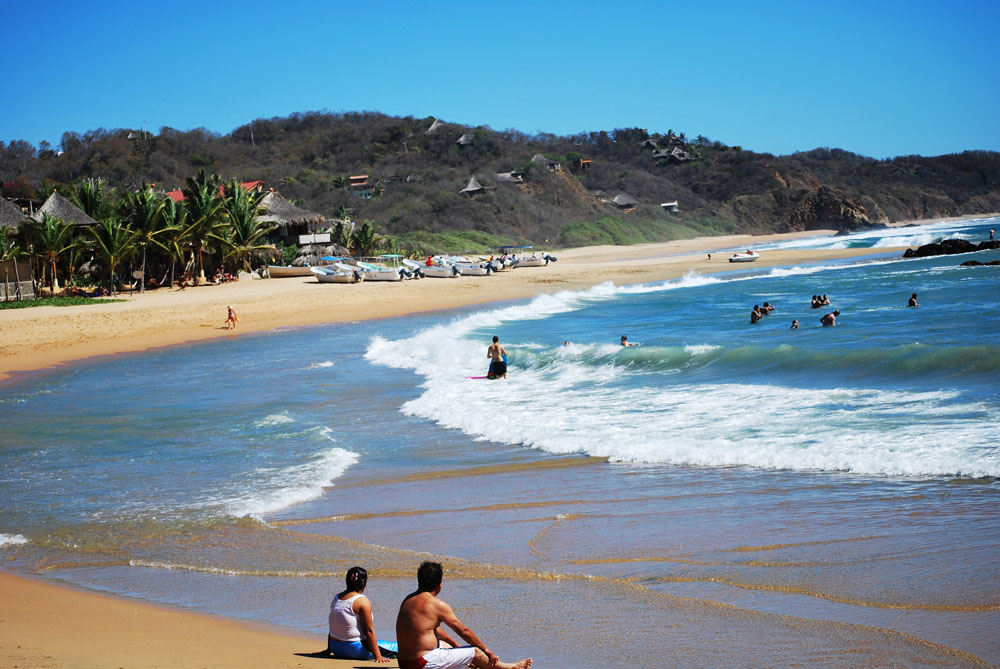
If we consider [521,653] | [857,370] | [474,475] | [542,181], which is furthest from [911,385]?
[542,181]

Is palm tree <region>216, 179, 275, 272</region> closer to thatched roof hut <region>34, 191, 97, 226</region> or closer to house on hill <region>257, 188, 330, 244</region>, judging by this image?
house on hill <region>257, 188, 330, 244</region>

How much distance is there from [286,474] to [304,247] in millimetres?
40939

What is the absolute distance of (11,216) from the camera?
109 ft

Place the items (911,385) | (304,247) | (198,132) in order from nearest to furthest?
(911,385) → (304,247) → (198,132)

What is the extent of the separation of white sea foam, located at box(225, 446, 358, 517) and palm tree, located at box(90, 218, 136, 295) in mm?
26715

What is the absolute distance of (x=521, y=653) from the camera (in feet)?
16.7

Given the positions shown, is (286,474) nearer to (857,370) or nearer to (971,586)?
(971,586)

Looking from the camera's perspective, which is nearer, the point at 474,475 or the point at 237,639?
the point at 237,639

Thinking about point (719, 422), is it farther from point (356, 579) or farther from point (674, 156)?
point (674, 156)

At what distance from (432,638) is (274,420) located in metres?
9.38

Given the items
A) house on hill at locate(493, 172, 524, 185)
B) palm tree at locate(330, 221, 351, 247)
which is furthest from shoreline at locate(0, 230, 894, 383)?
house on hill at locate(493, 172, 524, 185)

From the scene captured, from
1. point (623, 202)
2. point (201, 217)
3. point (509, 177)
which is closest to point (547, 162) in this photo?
point (623, 202)

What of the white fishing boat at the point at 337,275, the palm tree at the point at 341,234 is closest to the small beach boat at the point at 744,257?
the palm tree at the point at 341,234

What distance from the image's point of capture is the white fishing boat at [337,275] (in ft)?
140
